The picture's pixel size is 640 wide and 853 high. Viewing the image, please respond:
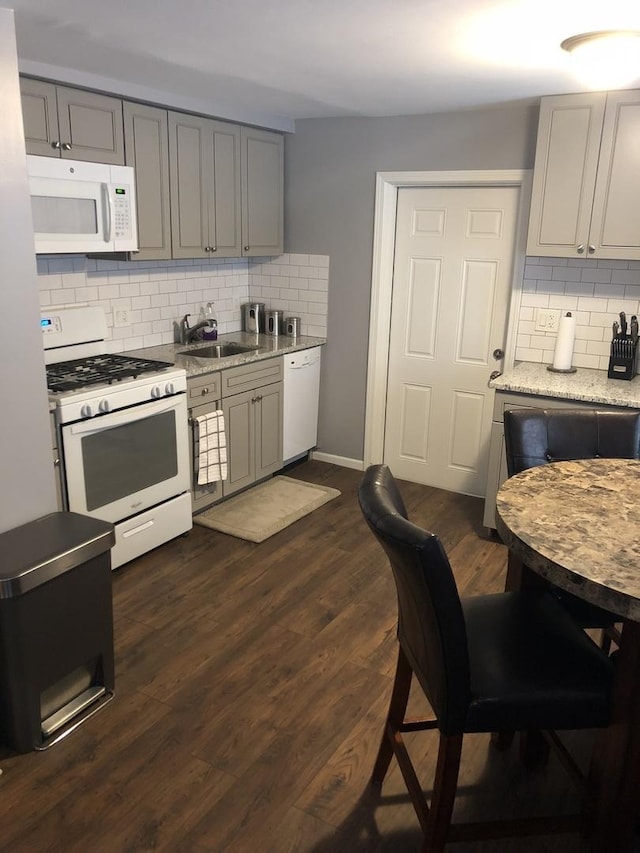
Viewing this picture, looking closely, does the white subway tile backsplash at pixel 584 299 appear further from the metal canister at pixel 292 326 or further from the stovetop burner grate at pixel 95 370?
the stovetop burner grate at pixel 95 370

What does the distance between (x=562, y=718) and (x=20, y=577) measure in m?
1.58

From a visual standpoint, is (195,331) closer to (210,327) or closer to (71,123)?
(210,327)

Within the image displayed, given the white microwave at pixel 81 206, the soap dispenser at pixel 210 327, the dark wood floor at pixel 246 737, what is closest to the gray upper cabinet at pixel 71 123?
the white microwave at pixel 81 206

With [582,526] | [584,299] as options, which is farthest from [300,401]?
[582,526]

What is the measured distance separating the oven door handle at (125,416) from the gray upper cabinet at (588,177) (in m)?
2.10

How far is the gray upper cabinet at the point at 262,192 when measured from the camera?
4.34 metres

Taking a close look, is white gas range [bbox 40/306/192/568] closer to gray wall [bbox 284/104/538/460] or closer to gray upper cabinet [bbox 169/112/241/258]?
gray upper cabinet [bbox 169/112/241/258]

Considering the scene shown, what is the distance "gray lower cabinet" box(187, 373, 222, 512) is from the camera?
373cm

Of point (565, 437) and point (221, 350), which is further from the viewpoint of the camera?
point (221, 350)

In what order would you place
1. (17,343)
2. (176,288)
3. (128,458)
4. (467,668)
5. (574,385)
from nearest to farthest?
1. (467,668)
2. (17,343)
3. (128,458)
4. (574,385)
5. (176,288)

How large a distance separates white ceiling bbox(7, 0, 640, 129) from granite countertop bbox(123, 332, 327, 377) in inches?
53.2

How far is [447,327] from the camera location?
4449mm

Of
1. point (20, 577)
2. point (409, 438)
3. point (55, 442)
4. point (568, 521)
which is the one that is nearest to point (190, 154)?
point (55, 442)

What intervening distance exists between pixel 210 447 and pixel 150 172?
4.93 ft
